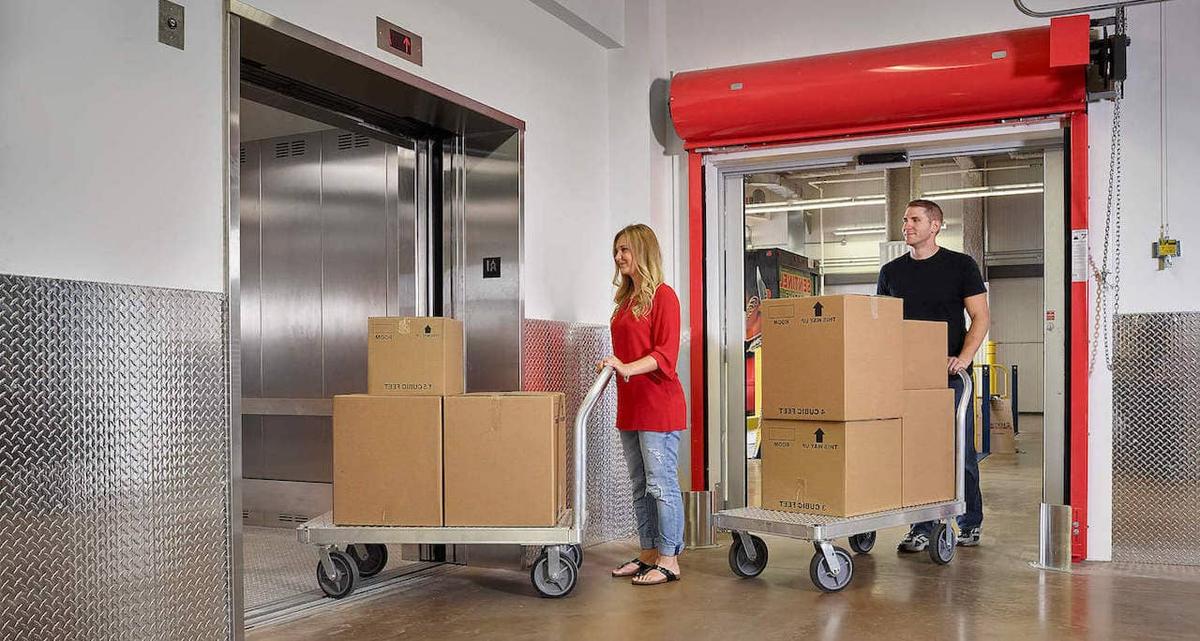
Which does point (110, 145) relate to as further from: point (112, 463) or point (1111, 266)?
point (1111, 266)

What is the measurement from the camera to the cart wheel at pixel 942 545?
4707 millimetres

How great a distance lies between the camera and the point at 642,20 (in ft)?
18.6

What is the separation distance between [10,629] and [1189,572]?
182 inches

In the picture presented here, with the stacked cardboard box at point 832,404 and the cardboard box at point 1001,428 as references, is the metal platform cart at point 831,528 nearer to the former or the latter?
the stacked cardboard box at point 832,404

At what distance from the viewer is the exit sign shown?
3930mm

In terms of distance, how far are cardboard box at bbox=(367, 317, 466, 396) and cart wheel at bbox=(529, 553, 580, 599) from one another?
79cm

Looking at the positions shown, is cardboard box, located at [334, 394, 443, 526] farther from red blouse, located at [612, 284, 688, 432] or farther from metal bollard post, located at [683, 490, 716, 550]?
metal bollard post, located at [683, 490, 716, 550]

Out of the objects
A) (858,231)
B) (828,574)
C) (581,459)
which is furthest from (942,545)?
(858,231)

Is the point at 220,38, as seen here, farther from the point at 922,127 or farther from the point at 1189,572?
the point at 1189,572

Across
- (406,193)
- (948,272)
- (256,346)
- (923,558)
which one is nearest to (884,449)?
(923,558)

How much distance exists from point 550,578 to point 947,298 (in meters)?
2.49

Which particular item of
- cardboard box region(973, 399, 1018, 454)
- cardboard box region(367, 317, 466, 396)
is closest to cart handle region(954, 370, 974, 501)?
cardboard box region(367, 317, 466, 396)

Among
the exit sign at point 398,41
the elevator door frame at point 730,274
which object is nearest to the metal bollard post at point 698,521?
the elevator door frame at point 730,274

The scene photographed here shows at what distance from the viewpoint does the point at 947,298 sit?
5090 millimetres
